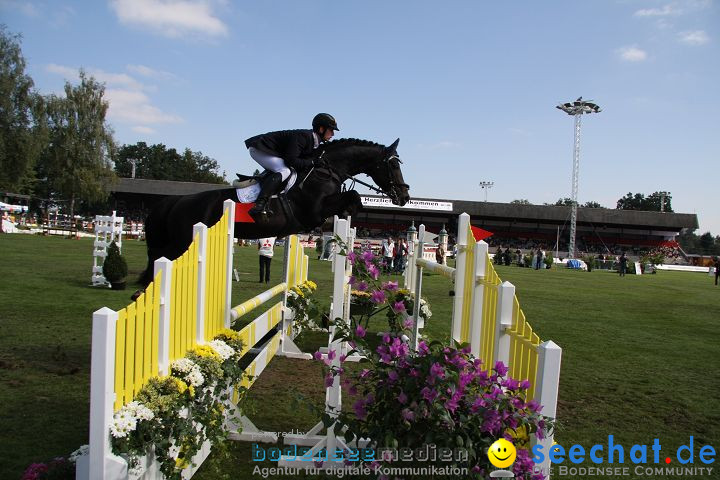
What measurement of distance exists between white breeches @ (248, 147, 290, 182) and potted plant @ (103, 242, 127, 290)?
20.5 feet

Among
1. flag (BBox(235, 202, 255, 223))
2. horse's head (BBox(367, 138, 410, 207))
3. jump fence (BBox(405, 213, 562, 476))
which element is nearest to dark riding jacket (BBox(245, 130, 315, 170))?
flag (BBox(235, 202, 255, 223))

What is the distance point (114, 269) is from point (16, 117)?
83.7ft

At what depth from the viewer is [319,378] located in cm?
501

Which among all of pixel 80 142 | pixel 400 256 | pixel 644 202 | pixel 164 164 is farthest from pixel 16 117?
pixel 644 202

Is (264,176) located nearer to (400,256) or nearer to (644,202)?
(400,256)

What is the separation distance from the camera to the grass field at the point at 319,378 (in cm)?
336

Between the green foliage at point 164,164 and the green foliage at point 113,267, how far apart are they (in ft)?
264

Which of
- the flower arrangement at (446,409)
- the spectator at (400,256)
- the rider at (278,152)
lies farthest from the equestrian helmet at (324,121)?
the spectator at (400,256)

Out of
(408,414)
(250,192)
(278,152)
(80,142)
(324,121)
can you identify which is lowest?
(408,414)

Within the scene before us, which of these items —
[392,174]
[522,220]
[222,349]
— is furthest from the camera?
[522,220]

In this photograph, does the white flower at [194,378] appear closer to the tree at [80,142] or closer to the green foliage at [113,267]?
the green foliage at [113,267]

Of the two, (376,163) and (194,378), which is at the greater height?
(376,163)

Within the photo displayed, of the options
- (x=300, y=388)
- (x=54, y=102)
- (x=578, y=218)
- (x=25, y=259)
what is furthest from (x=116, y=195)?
(x=300, y=388)

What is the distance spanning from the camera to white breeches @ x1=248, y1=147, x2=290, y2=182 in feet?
15.6
